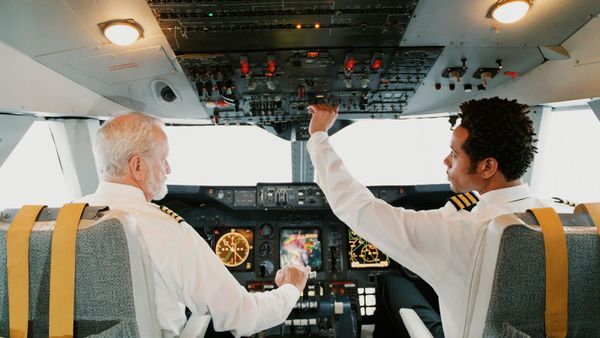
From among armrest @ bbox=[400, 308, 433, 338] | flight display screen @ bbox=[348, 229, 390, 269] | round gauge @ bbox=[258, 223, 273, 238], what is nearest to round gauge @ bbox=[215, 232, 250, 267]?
round gauge @ bbox=[258, 223, 273, 238]

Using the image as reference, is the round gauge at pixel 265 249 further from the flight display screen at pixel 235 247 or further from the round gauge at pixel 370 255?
the round gauge at pixel 370 255

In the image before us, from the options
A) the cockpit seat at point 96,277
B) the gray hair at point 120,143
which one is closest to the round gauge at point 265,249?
the gray hair at point 120,143

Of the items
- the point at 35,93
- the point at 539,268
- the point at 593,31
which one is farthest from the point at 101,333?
the point at 593,31

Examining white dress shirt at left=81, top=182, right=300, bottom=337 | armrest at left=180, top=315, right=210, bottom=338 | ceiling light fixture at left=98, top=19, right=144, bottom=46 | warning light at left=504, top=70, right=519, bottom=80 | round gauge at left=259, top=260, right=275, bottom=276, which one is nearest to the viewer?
white dress shirt at left=81, top=182, right=300, bottom=337

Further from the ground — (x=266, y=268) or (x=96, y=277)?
(x=96, y=277)

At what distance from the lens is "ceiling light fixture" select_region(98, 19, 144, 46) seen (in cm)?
164

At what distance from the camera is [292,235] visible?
3.07 m

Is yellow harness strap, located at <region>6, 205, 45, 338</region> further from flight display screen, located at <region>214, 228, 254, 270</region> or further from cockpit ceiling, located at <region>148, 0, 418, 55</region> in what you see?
flight display screen, located at <region>214, 228, 254, 270</region>

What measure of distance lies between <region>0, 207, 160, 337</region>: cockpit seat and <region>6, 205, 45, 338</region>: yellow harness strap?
2 centimetres

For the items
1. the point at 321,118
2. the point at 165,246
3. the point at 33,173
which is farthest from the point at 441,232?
the point at 33,173

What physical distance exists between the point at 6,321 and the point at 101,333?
0.30 meters

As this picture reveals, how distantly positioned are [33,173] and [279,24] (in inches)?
78.6

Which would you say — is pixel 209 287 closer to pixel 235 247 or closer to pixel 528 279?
pixel 528 279

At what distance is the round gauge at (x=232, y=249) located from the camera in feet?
9.84
